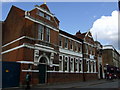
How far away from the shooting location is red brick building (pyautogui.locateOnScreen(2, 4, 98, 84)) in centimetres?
2042

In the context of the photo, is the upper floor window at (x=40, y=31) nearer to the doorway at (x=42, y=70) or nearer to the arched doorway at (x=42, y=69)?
the arched doorway at (x=42, y=69)

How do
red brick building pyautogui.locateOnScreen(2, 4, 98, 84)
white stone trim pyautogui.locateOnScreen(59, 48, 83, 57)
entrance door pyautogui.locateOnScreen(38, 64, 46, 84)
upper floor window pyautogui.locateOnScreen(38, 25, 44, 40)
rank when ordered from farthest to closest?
white stone trim pyautogui.locateOnScreen(59, 48, 83, 57)
upper floor window pyautogui.locateOnScreen(38, 25, 44, 40)
entrance door pyautogui.locateOnScreen(38, 64, 46, 84)
red brick building pyautogui.locateOnScreen(2, 4, 98, 84)

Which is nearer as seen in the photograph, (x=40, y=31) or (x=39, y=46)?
(x=39, y=46)

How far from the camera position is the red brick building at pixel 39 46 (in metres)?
20.4

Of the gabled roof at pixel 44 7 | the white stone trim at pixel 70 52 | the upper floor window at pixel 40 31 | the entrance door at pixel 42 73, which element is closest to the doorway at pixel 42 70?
the entrance door at pixel 42 73

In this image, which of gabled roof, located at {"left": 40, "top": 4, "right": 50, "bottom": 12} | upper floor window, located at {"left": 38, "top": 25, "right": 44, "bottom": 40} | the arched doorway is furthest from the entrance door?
gabled roof, located at {"left": 40, "top": 4, "right": 50, "bottom": 12}

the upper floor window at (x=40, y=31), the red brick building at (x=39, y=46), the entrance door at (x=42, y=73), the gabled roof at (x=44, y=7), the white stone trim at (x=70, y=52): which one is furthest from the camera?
the white stone trim at (x=70, y=52)

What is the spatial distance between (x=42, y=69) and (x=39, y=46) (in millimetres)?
3220

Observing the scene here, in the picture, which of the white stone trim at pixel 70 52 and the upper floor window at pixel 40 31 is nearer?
the upper floor window at pixel 40 31

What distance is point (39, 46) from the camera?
71.1 feet

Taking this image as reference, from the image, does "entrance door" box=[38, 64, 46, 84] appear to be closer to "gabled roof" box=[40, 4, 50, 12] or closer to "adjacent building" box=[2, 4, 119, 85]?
"adjacent building" box=[2, 4, 119, 85]

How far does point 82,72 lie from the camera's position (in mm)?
32781

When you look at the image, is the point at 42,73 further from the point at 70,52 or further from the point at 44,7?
the point at 44,7

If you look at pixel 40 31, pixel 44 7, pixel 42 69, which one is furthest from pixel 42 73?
pixel 44 7
